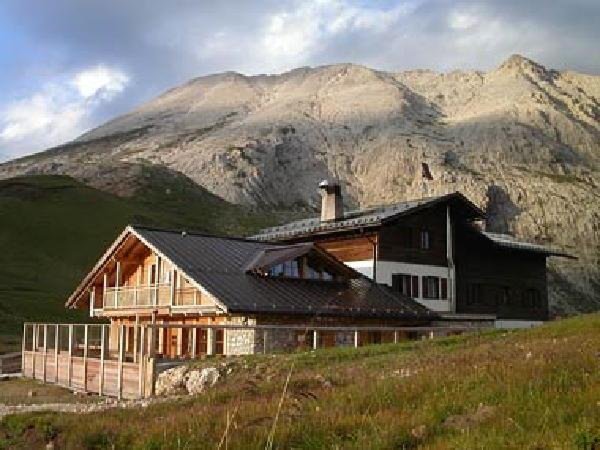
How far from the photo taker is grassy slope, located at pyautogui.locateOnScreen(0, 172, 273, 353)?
212ft

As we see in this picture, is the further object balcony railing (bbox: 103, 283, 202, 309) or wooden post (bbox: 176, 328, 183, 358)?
wooden post (bbox: 176, 328, 183, 358)

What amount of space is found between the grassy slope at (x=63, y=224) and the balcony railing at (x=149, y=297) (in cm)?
1328

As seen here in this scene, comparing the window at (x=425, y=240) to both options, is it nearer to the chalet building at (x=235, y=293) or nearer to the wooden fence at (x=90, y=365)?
the chalet building at (x=235, y=293)

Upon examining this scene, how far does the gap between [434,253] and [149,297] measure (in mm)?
16045

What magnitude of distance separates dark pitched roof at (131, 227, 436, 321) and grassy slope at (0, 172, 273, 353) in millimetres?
19591

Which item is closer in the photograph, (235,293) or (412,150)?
(235,293)

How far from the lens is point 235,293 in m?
28.9

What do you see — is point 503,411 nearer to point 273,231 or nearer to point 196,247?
point 196,247

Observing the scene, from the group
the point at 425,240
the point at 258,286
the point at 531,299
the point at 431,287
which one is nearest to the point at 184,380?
the point at 258,286

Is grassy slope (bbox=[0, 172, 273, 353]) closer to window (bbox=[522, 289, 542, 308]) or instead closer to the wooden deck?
the wooden deck

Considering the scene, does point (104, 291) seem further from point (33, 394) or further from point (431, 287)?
point (431, 287)

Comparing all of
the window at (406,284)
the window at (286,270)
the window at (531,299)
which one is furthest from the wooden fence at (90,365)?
the window at (531,299)

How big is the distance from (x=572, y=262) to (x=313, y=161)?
5498cm

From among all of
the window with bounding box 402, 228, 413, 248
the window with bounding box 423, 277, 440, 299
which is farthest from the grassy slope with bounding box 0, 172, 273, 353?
the window with bounding box 423, 277, 440, 299
